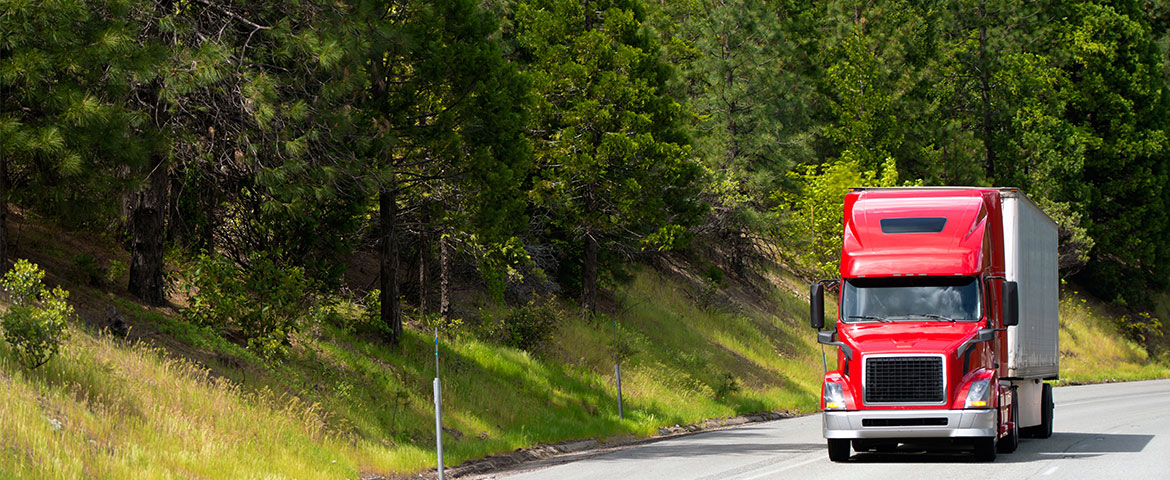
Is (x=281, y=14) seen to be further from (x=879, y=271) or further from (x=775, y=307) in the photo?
(x=775, y=307)

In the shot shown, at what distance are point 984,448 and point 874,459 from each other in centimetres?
156

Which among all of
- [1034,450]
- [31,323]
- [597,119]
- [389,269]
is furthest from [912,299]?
[597,119]

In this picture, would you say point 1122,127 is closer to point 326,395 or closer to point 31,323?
point 326,395

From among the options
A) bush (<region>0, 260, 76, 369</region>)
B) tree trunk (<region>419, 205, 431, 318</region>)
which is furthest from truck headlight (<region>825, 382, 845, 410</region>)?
tree trunk (<region>419, 205, 431, 318</region>)

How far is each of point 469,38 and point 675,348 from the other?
1446cm

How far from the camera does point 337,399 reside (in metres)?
16.9

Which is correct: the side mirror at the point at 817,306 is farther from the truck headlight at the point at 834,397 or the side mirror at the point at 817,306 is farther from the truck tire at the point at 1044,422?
the truck tire at the point at 1044,422

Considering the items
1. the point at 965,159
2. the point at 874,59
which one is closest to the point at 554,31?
the point at 874,59

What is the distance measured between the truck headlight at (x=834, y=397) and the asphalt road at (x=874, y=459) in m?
0.76

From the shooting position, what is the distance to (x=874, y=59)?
49.0 metres

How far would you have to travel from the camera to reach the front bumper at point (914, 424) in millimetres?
14961

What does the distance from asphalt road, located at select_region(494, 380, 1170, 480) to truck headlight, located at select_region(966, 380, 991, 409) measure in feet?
2.53

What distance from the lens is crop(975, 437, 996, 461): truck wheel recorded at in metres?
15.4

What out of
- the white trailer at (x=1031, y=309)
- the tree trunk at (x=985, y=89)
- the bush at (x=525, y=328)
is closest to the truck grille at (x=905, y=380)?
the white trailer at (x=1031, y=309)
